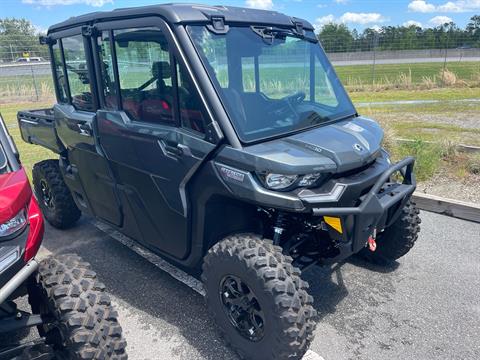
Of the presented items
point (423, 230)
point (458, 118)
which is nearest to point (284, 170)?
point (423, 230)

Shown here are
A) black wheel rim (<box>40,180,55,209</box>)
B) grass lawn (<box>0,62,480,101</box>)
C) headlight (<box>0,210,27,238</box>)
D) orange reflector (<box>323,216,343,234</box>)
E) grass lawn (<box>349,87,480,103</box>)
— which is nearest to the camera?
headlight (<box>0,210,27,238</box>)

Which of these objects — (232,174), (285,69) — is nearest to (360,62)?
(285,69)

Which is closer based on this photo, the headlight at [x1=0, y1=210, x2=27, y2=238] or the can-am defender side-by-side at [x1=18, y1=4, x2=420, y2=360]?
the headlight at [x1=0, y1=210, x2=27, y2=238]

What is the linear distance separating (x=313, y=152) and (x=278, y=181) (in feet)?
1.00

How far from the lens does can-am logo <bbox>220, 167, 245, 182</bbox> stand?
260cm

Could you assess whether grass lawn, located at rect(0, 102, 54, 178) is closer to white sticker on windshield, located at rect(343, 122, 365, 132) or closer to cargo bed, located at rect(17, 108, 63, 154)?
cargo bed, located at rect(17, 108, 63, 154)

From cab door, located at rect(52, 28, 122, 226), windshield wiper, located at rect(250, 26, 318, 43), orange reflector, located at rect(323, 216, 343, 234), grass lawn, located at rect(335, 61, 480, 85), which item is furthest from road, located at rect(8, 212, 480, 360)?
grass lawn, located at rect(335, 61, 480, 85)

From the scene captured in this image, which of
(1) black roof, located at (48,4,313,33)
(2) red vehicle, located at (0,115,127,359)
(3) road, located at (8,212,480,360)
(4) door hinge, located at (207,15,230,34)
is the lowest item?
(3) road, located at (8,212,480,360)

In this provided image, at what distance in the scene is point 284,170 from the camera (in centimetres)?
248

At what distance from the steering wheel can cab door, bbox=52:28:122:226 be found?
5.14 feet

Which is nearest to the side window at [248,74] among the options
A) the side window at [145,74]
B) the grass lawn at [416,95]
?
the side window at [145,74]

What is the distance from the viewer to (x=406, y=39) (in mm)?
23297

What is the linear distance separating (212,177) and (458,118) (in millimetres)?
8200

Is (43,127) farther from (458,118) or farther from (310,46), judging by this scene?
(458,118)
